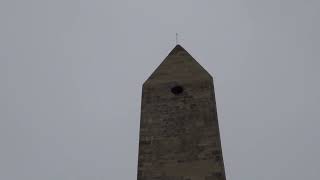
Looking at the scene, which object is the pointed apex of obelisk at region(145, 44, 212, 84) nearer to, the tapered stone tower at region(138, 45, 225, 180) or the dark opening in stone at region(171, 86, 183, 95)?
the tapered stone tower at region(138, 45, 225, 180)

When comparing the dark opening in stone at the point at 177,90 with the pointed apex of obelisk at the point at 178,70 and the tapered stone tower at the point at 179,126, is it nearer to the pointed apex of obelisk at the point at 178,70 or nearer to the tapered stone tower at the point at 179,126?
the tapered stone tower at the point at 179,126

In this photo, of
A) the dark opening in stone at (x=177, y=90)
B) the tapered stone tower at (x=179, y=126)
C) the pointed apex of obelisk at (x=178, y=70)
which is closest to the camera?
the tapered stone tower at (x=179, y=126)

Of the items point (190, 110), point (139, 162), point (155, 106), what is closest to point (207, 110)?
point (190, 110)

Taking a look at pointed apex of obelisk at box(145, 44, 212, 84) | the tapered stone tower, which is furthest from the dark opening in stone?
pointed apex of obelisk at box(145, 44, 212, 84)

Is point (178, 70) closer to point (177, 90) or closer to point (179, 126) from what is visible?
point (177, 90)

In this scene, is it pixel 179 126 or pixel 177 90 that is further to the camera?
pixel 177 90

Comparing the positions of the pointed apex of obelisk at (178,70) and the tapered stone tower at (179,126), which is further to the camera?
the pointed apex of obelisk at (178,70)

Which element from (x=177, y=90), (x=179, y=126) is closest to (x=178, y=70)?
(x=177, y=90)

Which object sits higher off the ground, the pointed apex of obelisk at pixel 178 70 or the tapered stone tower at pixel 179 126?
the pointed apex of obelisk at pixel 178 70

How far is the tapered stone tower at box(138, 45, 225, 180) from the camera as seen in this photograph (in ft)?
35.1

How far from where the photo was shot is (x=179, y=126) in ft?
37.6

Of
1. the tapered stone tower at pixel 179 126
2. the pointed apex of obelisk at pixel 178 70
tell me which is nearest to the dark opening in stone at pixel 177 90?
the tapered stone tower at pixel 179 126

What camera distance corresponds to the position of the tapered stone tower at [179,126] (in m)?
10.7

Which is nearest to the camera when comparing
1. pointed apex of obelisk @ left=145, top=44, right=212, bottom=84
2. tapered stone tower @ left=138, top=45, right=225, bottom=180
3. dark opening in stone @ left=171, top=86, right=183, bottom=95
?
tapered stone tower @ left=138, top=45, right=225, bottom=180
